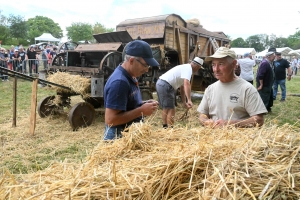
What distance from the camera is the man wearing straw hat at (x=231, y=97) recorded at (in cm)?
259

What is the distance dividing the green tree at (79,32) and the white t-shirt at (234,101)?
62.0m

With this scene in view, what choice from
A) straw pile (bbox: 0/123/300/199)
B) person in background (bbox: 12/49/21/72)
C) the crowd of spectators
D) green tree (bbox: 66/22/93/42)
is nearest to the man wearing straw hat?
straw pile (bbox: 0/123/300/199)

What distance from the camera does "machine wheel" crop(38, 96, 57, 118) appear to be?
702 centimetres

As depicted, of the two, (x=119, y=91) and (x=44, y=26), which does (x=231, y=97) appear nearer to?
(x=119, y=91)

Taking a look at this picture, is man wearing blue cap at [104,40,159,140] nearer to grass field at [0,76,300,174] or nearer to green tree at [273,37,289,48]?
grass field at [0,76,300,174]

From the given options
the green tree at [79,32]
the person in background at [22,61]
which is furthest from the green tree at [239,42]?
the person in background at [22,61]

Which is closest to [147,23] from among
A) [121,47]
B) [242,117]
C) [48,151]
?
[121,47]

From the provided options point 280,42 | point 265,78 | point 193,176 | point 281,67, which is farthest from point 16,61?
point 280,42

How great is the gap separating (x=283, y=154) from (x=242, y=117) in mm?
1533

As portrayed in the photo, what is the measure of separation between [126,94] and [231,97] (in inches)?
43.5

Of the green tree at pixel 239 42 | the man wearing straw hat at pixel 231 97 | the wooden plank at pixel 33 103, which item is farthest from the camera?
the green tree at pixel 239 42

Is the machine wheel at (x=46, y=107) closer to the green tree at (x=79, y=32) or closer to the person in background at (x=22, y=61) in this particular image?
the person in background at (x=22, y=61)

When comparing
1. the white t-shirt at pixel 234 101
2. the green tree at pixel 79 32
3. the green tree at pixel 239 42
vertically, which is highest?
the green tree at pixel 239 42

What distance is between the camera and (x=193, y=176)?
4.07 feet
